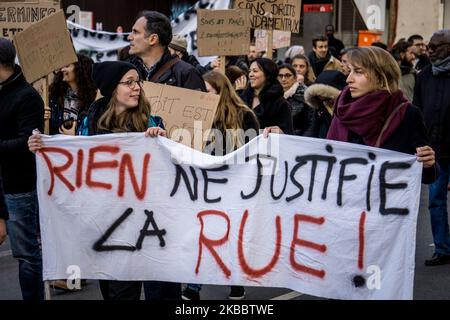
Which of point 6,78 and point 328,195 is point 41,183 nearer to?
point 6,78

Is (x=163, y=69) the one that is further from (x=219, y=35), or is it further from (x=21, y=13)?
(x=21, y=13)

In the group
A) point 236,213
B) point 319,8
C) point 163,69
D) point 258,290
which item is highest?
point 319,8

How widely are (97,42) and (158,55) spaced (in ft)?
20.8

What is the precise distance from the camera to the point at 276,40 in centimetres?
1283

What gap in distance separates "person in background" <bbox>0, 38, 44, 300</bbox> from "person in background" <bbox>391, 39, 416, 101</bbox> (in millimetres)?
6088

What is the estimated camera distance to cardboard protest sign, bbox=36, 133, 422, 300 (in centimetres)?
434

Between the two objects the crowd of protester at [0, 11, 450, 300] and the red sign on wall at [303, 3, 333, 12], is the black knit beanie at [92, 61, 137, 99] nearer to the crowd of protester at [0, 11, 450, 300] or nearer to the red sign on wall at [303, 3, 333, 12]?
the crowd of protester at [0, 11, 450, 300]

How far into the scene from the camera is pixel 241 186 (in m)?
4.55

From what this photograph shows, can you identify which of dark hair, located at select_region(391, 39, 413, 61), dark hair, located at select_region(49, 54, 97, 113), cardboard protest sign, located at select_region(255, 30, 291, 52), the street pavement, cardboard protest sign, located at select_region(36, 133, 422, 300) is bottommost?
the street pavement

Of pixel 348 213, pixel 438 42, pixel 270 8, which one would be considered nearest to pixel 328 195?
pixel 348 213

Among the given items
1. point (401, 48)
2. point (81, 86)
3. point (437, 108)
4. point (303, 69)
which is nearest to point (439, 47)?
point (437, 108)

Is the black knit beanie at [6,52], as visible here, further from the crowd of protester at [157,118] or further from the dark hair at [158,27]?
the dark hair at [158,27]

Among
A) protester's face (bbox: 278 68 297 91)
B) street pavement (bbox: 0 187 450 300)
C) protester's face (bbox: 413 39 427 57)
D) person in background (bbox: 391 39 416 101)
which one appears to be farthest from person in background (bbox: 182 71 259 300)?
protester's face (bbox: 413 39 427 57)
